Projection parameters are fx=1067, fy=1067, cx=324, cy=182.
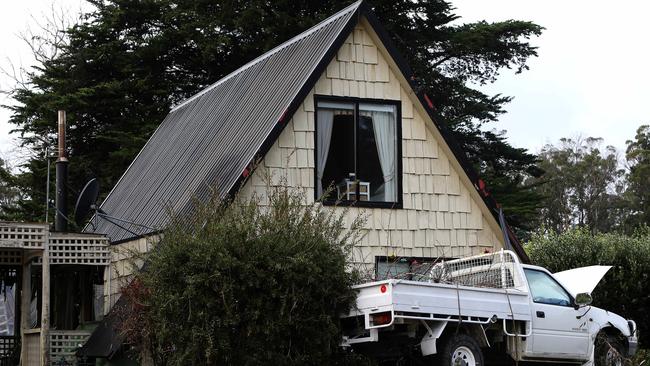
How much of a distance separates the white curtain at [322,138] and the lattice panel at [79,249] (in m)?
3.64

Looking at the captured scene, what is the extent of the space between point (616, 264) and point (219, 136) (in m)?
8.69

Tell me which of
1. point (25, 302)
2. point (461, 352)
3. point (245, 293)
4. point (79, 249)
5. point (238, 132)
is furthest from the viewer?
point (238, 132)

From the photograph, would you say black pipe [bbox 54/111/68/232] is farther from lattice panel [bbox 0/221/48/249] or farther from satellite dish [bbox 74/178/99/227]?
lattice panel [bbox 0/221/48/249]

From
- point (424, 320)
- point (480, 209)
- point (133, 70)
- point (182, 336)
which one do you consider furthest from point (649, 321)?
point (133, 70)

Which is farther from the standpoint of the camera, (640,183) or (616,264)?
(640,183)

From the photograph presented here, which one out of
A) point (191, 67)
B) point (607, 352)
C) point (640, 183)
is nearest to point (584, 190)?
point (640, 183)

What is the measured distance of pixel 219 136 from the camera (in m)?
18.4

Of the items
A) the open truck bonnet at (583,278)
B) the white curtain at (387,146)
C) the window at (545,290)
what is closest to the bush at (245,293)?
the window at (545,290)

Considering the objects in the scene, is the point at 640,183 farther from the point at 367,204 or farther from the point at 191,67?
the point at 367,204

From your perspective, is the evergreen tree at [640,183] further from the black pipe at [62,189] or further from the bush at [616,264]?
the black pipe at [62,189]

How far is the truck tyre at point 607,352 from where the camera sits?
49.8 feet

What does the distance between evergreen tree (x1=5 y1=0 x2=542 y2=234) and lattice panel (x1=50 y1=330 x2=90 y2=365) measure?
14043 millimetres

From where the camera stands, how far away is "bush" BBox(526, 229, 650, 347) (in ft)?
69.4

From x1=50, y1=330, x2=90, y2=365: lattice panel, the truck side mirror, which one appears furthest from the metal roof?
the truck side mirror
